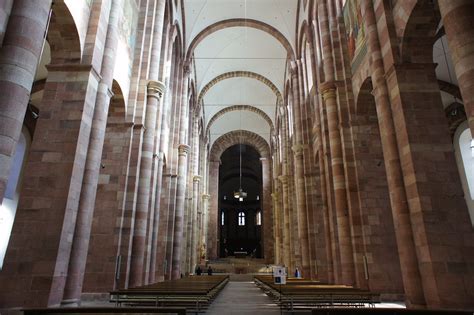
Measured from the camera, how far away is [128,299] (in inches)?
320

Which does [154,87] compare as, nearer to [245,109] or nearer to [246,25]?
[246,25]

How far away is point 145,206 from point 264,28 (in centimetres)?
1899

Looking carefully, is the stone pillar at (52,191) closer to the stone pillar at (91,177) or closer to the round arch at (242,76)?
the stone pillar at (91,177)

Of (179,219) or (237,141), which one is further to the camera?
(237,141)

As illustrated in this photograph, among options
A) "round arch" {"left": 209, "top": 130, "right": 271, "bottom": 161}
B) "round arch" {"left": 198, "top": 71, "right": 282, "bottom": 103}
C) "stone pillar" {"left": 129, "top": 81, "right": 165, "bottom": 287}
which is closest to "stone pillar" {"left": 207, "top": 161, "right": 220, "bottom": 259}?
"round arch" {"left": 209, "top": 130, "right": 271, "bottom": 161}

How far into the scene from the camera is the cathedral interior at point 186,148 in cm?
703

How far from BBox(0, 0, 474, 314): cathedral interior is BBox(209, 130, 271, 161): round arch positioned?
65.0ft

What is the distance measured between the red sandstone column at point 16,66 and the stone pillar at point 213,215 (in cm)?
3707

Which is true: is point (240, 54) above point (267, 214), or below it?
above

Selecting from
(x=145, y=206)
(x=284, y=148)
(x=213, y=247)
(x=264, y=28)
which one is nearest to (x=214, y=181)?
(x=213, y=247)

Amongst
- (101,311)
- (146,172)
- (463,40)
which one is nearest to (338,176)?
(146,172)

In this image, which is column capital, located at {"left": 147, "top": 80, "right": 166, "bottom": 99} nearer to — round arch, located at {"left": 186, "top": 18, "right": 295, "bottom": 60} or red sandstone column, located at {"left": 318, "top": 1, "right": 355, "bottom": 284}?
red sandstone column, located at {"left": 318, "top": 1, "right": 355, "bottom": 284}

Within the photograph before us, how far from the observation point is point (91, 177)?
8977 millimetres

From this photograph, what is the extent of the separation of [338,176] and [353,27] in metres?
6.14
